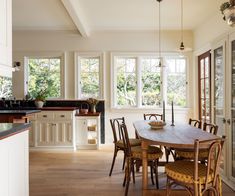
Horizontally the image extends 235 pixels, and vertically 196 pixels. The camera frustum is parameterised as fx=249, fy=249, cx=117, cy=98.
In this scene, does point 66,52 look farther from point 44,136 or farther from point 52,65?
point 44,136

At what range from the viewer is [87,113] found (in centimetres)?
559

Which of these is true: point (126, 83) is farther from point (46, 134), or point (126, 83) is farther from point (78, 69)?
point (46, 134)

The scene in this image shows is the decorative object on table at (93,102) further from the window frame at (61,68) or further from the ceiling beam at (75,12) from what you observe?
the ceiling beam at (75,12)

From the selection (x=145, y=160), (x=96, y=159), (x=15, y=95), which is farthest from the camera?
(x=15, y=95)

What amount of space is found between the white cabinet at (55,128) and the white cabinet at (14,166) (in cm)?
302

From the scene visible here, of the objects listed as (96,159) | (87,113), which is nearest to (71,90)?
(87,113)

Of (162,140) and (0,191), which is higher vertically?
(162,140)

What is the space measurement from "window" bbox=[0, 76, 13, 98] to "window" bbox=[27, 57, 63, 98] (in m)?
0.43

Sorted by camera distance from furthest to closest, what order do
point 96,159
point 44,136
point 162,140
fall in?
point 44,136, point 96,159, point 162,140

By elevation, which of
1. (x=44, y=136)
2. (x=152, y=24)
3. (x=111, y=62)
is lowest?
(x=44, y=136)

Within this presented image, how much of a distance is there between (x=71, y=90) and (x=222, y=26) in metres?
3.52

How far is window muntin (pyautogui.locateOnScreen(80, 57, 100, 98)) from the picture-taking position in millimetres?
6000

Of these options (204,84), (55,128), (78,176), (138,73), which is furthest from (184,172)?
(138,73)

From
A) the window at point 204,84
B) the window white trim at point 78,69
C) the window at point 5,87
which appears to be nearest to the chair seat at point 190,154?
the window at point 204,84
